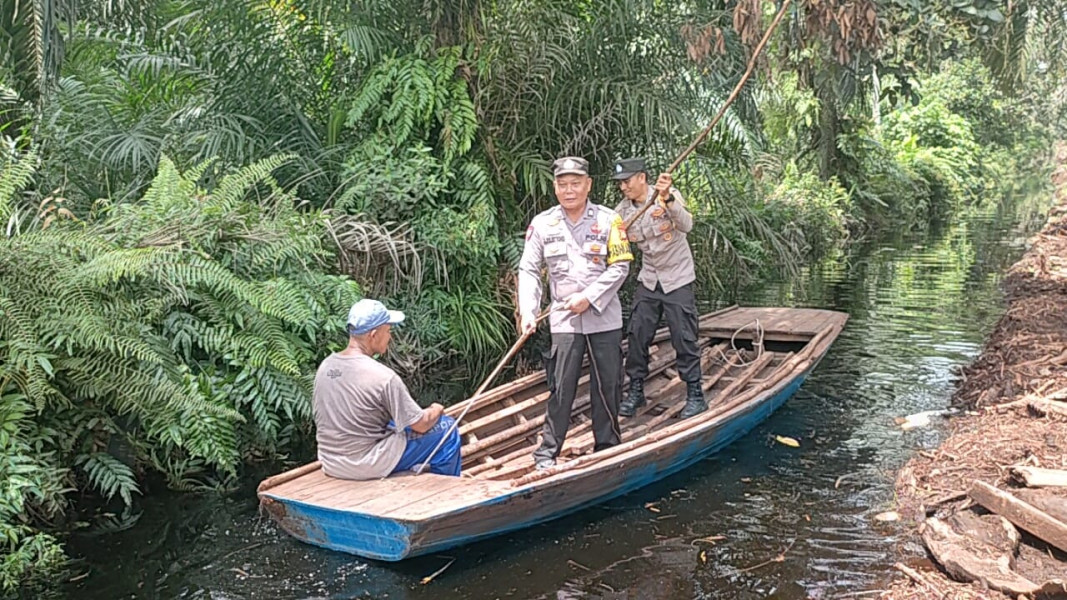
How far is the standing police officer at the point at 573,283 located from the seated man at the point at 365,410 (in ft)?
2.62

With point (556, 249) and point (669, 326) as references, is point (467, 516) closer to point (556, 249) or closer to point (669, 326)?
point (556, 249)

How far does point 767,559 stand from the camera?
16.4 feet

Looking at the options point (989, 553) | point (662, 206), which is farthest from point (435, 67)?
point (989, 553)

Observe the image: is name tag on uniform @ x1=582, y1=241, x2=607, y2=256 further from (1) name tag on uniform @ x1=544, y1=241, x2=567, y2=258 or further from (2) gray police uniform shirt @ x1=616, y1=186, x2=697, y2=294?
(2) gray police uniform shirt @ x1=616, y1=186, x2=697, y2=294

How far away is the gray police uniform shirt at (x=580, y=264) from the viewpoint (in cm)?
541

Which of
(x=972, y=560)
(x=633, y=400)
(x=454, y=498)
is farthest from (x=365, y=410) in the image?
(x=972, y=560)

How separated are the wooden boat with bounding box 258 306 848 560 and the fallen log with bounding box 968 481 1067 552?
161 centimetres

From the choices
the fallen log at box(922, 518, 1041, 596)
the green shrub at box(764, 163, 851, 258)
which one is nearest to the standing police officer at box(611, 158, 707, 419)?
the fallen log at box(922, 518, 1041, 596)

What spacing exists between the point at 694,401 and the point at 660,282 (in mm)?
854

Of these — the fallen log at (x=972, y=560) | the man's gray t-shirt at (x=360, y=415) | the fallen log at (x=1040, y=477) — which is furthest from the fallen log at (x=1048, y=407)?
the man's gray t-shirt at (x=360, y=415)

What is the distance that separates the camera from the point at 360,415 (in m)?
4.86

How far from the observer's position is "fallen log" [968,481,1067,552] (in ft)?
14.3

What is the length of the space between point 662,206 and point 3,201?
396 cm

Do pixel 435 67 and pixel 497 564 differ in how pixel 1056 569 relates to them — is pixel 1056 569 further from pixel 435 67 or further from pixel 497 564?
pixel 435 67
